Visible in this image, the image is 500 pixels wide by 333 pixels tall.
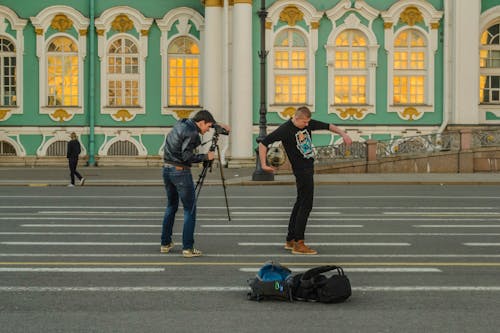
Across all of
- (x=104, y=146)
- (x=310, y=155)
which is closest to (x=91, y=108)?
(x=104, y=146)

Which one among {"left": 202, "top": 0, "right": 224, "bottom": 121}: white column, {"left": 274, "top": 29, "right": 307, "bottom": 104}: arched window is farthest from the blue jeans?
{"left": 274, "top": 29, "right": 307, "bottom": 104}: arched window

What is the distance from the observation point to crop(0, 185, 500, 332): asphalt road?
25.6ft

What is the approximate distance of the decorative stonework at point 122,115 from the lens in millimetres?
40688

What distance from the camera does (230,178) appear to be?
31109 mm

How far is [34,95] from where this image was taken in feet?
133

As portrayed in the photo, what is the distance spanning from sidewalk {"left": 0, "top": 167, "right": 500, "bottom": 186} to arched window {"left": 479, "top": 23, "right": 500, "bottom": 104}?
8265 mm

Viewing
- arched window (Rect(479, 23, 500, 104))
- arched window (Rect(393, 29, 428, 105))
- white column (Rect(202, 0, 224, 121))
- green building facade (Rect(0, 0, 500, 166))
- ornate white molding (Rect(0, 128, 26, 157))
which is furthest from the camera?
ornate white molding (Rect(0, 128, 26, 157))

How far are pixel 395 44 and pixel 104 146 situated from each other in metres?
12.5

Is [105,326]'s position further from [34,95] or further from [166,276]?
[34,95]

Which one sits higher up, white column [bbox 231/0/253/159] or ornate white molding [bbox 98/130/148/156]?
white column [bbox 231/0/253/159]

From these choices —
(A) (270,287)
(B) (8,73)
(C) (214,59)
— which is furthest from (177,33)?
(A) (270,287)

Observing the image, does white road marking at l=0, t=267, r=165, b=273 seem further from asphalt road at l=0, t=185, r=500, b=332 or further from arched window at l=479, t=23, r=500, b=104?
arched window at l=479, t=23, r=500, b=104

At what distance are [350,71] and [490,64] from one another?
5780 mm

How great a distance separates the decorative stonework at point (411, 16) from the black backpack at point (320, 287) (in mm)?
32290
